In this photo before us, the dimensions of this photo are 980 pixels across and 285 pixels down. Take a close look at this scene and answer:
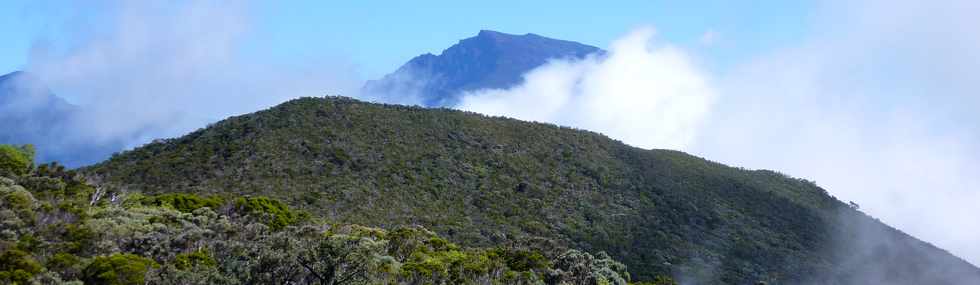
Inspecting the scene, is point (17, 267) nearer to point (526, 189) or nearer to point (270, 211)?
point (270, 211)

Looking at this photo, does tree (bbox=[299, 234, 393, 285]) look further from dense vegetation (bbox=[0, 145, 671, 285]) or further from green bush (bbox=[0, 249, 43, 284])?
green bush (bbox=[0, 249, 43, 284])

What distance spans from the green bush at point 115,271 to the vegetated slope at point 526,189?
76.4ft

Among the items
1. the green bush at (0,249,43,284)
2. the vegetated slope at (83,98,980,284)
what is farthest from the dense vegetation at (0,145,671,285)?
the vegetated slope at (83,98,980,284)

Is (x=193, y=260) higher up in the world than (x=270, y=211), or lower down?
lower down

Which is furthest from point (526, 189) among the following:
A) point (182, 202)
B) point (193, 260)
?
point (193, 260)

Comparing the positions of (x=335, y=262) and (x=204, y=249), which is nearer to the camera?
(x=335, y=262)

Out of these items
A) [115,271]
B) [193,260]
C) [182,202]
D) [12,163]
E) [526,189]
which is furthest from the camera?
[526,189]

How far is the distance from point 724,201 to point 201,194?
153 feet

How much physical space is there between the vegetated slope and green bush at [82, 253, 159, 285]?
23284mm

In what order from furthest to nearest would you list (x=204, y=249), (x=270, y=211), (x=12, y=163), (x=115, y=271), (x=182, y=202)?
(x=270, y=211)
(x=12, y=163)
(x=182, y=202)
(x=204, y=249)
(x=115, y=271)

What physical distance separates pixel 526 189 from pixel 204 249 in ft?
119

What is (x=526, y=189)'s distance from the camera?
203 ft

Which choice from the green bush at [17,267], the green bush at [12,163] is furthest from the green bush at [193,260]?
the green bush at [12,163]

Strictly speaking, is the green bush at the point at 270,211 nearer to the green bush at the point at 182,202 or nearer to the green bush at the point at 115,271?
the green bush at the point at 182,202
